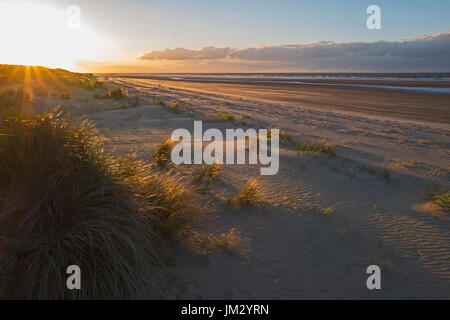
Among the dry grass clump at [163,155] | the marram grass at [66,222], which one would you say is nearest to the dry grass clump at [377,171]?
the dry grass clump at [163,155]

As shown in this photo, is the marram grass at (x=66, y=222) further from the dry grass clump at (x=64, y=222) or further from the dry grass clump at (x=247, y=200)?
the dry grass clump at (x=247, y=200)

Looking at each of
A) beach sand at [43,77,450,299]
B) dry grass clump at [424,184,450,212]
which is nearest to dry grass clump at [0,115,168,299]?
beach sand at [43,77,450,299]

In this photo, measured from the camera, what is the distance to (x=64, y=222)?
298 cm

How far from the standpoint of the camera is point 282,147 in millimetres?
9992

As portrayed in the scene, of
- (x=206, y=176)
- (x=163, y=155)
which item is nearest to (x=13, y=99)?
(x=163, y=155)

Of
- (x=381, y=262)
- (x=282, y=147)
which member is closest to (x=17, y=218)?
(x=381, y=262)

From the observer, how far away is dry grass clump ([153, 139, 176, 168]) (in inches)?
279

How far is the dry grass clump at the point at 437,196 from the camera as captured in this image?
5.79 meters

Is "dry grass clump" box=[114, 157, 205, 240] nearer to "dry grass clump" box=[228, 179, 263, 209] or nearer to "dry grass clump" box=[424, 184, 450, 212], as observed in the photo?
"dry grass clump" box=[228, 179, 263, 209]

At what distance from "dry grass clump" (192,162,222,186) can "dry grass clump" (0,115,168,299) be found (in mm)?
2612

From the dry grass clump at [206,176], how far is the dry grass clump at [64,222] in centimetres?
261

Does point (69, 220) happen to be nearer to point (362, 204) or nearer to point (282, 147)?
point (362, 204)

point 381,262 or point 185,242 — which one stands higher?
point 185,242

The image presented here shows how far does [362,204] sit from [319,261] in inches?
104
